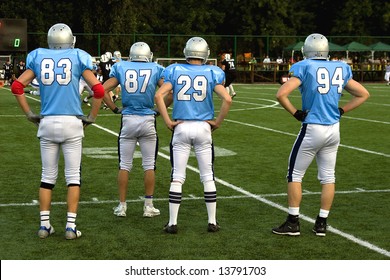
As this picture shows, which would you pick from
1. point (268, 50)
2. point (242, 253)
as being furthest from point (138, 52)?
point (268, 50)

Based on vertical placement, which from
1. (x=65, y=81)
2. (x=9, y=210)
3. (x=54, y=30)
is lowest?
(x=9, y=210)

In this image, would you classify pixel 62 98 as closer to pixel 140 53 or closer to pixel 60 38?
Result: pixel 60 38

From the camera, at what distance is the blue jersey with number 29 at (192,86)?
8125mm

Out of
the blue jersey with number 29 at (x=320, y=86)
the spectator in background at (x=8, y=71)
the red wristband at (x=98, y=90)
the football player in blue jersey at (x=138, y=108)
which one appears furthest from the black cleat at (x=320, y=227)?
the spectator in background at (x=8, y=71)

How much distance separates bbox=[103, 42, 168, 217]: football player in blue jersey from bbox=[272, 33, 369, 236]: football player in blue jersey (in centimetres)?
164

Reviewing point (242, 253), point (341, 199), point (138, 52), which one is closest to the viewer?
point (242, 253)

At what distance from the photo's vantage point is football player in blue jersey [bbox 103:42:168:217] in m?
8.98

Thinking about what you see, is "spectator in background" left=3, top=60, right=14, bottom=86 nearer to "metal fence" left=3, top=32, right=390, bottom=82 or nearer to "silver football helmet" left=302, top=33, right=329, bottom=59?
"metal fence" left=3, top=32, right=390, bottom=82

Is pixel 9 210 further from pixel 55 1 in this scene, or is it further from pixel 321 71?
pixel 55 1

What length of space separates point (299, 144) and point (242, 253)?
4.50 feet

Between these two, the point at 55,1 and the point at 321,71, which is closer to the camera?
the point at 321,71

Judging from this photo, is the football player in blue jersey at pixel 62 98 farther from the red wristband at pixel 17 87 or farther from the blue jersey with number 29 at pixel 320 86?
the blue jersey with number 29 at pixel 320 86

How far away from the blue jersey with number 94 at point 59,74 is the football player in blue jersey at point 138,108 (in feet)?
3.78

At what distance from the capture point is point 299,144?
8156 mm
